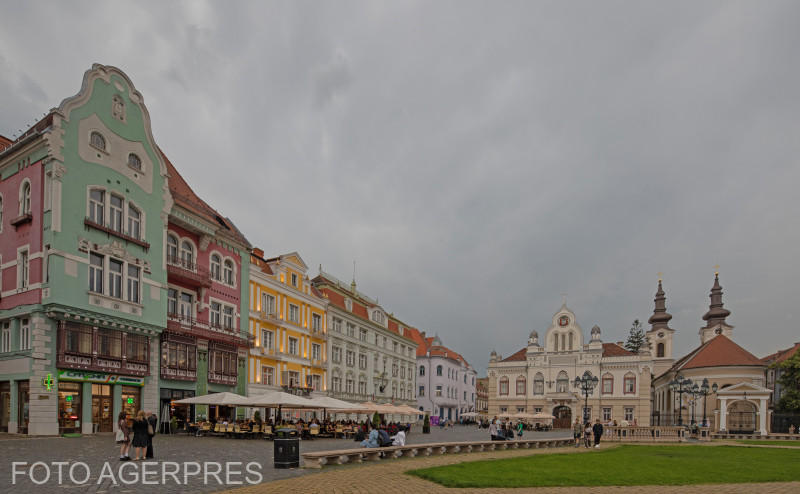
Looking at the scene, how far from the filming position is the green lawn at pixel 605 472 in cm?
1542

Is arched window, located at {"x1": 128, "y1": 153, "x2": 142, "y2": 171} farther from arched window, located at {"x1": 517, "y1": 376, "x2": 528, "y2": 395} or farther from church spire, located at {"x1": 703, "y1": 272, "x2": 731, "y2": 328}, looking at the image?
church spire, located at {"x1": 703, "y1": 272, "x2": 731, "y2": 328}

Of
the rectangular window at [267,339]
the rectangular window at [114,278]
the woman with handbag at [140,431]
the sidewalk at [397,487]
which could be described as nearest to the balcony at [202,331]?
the rectangular window at [267,339]

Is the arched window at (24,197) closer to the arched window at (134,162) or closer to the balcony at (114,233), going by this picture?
the balcony at (114,233)

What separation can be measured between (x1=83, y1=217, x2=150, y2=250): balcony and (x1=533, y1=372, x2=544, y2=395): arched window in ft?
182


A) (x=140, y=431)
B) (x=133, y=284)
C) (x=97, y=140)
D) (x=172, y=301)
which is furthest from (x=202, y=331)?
(x=140, y=431)

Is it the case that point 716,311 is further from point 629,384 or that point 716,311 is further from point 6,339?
point 6,339

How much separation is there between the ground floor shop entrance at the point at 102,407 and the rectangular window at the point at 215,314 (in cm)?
895

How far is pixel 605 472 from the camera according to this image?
17.7m

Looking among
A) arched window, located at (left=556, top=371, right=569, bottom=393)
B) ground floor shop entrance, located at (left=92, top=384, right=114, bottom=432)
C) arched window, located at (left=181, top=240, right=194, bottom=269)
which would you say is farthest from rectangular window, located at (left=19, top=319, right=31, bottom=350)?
arched window, located at (left=556, top=371, right=569, bottom=393)

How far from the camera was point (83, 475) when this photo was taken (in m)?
14.4

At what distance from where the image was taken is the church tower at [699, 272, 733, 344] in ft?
297

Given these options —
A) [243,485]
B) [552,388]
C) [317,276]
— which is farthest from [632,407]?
[243,485]

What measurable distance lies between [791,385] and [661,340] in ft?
96.3

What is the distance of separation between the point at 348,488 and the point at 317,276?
157ft
